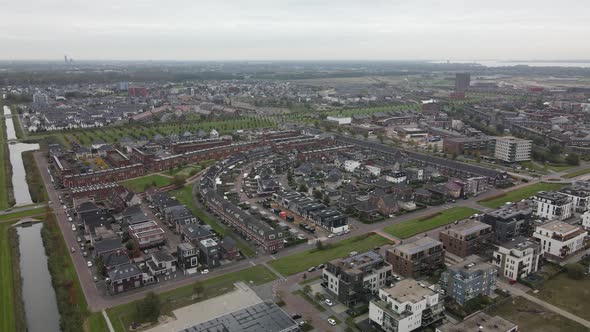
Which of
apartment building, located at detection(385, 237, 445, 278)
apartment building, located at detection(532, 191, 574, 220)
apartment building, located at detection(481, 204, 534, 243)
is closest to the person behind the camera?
apartment building, located at detection(385, 237, 445, 278)

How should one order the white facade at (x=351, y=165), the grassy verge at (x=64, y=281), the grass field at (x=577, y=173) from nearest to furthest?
the grassy verge at (x=64, y=281) < the grass field at (x=577, y=173) < the white facade at (x=351, y=165)

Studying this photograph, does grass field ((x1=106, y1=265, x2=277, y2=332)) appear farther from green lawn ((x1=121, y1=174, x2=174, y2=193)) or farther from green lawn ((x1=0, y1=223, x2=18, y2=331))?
green lawn ((x1=121, y1=174, x2=174, y2=193))

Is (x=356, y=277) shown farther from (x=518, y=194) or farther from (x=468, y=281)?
(x=518, y=194)

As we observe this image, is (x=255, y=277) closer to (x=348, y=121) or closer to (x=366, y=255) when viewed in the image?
(x=366, y=255)

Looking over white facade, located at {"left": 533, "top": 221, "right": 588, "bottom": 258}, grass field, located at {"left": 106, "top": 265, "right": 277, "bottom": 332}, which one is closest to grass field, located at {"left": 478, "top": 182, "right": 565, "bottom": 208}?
white facade, located at {"left": 533, "top": 221, "right": 588, "bottom": 258}

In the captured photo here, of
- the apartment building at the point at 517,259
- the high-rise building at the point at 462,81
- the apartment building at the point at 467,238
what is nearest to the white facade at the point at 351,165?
the apartment building at the point at 467,238

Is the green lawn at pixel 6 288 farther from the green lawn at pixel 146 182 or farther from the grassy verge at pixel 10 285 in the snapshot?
the green lawn at pixel 146 182
